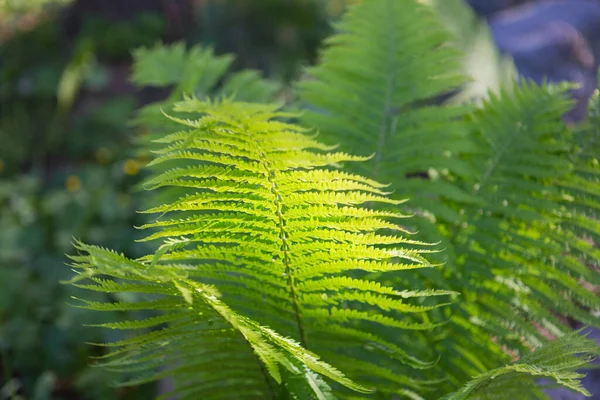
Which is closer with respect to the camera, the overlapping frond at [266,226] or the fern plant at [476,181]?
the overlapping frond at [266,226]

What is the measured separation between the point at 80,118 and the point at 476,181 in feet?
12.1

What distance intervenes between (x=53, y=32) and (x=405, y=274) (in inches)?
187

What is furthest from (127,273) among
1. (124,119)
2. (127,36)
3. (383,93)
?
(127,36)

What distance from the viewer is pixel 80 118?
4.17 metres

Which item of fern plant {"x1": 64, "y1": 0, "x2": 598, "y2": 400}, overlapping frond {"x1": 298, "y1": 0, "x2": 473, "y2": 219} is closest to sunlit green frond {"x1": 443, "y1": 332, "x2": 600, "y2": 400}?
fern plant {"x1": 64, "y1": 0, "x2": 598, "y2": 400}

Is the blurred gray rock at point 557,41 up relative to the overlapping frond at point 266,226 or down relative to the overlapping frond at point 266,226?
up

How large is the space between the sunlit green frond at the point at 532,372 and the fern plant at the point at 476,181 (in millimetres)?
133

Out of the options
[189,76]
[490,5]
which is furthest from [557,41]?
[189,76]

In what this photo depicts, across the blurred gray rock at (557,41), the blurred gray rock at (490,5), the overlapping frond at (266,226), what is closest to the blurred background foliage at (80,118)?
the blurred gray rock at (557,41)

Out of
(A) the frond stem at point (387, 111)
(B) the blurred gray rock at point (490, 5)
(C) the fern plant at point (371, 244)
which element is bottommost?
(C) the fern plant at point (371, 244)

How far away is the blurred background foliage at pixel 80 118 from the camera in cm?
214

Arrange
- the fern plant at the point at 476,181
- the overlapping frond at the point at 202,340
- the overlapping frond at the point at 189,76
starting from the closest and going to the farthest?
1. the overlapping frond at the point at 202,340
2. the fern plant at the point at 476,181
3. the overlapping frond at the point at 189,76

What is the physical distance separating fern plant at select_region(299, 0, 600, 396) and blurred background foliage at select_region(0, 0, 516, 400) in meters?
0.21

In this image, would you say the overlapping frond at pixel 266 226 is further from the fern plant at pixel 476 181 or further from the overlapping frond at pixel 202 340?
the fern plant at pixel 476 181
